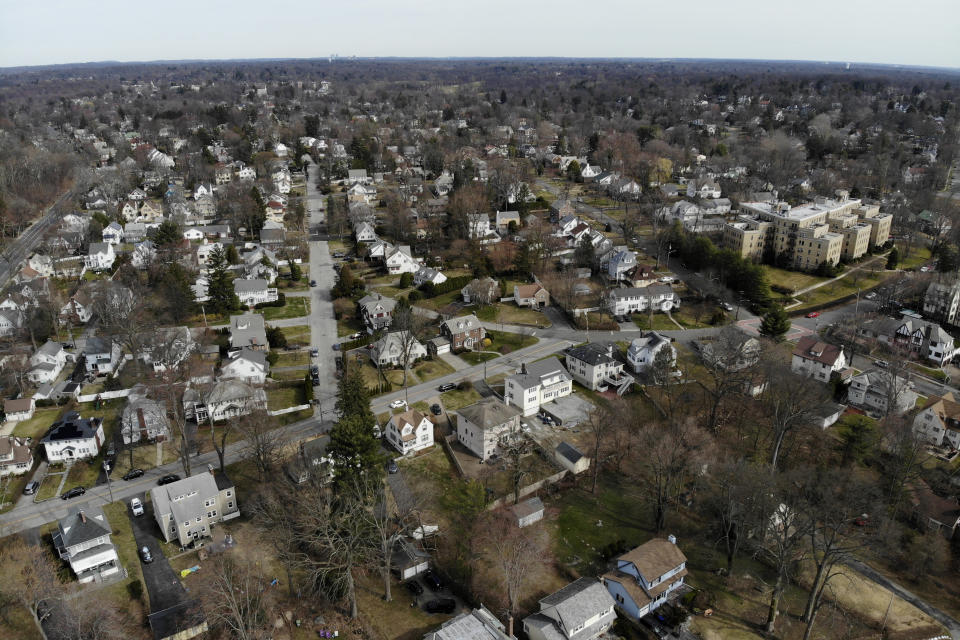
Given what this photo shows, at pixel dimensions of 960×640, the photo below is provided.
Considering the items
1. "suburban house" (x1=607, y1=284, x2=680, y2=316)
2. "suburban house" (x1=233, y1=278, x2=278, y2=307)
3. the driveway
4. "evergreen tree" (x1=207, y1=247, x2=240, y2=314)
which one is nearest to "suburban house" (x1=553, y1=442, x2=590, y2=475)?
the driveway

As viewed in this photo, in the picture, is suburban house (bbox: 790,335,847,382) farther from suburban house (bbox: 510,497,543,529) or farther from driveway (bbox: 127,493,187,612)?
driveway (bbox: 127,493,187,612)

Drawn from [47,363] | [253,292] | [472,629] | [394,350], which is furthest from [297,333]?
[472,629]

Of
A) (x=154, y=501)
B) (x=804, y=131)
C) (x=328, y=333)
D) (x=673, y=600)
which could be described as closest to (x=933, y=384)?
(x=673, y=600)

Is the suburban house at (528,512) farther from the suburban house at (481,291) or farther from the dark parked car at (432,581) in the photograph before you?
the suburban house at (481,291)

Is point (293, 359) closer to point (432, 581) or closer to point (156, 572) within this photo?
point (156, 572)

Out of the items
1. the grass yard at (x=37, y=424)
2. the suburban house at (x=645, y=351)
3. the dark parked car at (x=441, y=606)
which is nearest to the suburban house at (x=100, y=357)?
the grass yard at (x=37, y=424)
